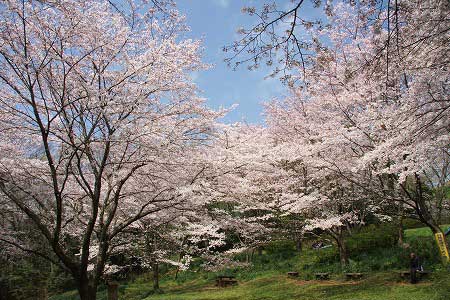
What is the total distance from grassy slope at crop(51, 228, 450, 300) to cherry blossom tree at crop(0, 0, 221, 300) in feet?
18.8

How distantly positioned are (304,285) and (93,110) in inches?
378

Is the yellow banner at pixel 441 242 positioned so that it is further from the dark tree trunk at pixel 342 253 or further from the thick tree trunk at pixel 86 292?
the thick tree trunk at pixel 86 292

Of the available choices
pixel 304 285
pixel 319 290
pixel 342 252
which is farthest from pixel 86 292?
pixel 342 252

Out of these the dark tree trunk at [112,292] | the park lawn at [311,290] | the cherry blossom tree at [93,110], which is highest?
the cherry blossom tree at [93,110]

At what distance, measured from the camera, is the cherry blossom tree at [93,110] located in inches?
209

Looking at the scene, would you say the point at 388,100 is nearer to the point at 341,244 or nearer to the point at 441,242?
the point at 441,242

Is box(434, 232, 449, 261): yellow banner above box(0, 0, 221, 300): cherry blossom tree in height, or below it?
below

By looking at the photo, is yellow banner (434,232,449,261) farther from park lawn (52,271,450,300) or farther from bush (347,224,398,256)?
bush (347,224,398,256)

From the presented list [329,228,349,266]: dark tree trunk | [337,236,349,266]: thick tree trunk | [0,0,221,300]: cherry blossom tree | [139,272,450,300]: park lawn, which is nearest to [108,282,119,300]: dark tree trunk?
[139,272,450,300]: park lawn

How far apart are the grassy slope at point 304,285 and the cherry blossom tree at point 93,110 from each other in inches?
225

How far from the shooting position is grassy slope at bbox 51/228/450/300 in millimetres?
9195

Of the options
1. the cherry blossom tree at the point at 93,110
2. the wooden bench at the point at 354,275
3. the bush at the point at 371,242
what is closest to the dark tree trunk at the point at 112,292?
the cherry blossom tree at the point at 93,110

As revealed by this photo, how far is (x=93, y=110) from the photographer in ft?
19.4

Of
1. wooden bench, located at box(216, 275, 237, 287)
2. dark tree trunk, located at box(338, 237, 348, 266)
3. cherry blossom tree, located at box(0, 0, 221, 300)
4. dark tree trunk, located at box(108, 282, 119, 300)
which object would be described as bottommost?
wooden bench, located at box(216, 275, 237, 287)
